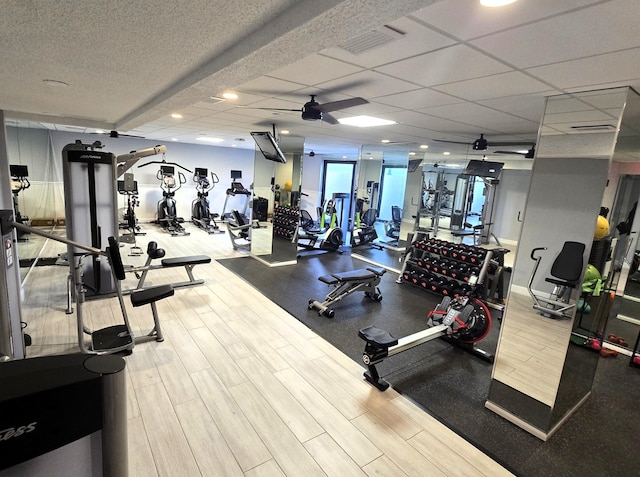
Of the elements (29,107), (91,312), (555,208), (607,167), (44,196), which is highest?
(29,107)

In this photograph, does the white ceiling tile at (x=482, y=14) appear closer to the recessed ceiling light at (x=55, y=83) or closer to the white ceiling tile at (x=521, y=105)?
the white ceiling tile at (x=521, y=105)

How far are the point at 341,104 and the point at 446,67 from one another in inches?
29.6

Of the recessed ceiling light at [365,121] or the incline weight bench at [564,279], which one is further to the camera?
the recessed ceiling light at [365,121]

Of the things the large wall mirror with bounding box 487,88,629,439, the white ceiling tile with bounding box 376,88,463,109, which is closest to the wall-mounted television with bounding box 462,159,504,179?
the white ceiling tile with bounding box 376,88,463,109

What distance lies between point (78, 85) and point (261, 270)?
3523mm

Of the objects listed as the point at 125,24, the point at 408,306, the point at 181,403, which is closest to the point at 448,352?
the point at 408,306

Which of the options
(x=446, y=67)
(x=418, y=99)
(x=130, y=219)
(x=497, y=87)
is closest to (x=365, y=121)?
(x=418, y=99)

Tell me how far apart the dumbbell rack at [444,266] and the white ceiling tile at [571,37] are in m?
2.91

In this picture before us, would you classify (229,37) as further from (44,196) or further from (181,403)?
(44,196)

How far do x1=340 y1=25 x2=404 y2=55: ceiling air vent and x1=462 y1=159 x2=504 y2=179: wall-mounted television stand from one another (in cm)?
445

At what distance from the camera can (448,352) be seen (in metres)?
3.21

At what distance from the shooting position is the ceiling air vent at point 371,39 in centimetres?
147

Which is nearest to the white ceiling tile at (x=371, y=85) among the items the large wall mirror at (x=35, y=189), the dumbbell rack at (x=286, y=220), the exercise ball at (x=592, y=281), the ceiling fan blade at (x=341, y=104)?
the ceiling fan blade at (x=341, y=104)

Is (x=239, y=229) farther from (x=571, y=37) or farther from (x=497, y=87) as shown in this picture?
(x=571, y=37)
